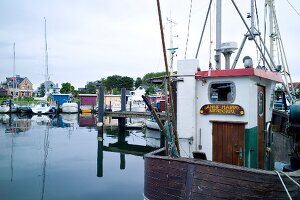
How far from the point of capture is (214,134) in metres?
7.33

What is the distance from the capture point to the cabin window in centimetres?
711

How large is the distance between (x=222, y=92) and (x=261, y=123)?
1.61 metres

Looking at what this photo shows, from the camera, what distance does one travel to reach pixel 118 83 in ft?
368

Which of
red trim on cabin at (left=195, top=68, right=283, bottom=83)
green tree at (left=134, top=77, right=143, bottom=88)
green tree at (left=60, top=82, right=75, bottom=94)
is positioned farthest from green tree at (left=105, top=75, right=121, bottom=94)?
red trim on cabin at (left=195, top=68, right=283, bottom=83)

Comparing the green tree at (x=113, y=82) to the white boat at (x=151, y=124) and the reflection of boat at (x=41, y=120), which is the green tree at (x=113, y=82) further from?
the white boat at (x=151, y=124)

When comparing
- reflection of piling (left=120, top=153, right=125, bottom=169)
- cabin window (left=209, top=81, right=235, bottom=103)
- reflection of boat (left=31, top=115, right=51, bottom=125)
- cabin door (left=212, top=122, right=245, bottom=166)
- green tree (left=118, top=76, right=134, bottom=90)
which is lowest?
reflection of piling (left=120, top=153, right=125, bottom=169)

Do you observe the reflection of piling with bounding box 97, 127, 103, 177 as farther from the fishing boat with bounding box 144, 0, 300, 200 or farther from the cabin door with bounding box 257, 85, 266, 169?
the cabin door with bounding box 257, 85, 266, 169

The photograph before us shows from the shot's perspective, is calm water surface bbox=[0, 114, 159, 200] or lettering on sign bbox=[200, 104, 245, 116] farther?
calm water surface bbox=[0, 114, 159, 200]

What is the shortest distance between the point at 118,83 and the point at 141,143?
3475 inches

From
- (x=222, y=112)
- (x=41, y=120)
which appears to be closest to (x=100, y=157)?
(x=222, y=112)

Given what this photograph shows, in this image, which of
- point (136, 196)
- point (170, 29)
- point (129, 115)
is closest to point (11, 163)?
point (136, 196)

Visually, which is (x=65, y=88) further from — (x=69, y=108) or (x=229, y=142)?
(x=229, y=142)

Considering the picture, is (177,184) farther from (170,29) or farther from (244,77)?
(170,29)

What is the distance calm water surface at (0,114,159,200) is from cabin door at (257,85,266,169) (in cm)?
613
